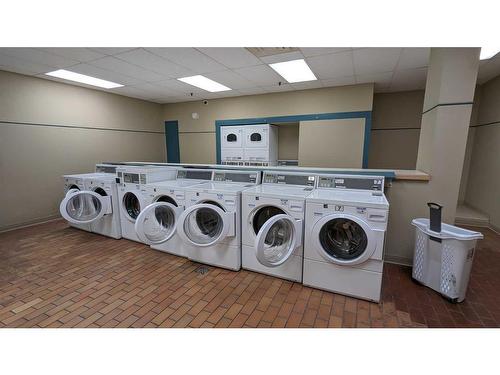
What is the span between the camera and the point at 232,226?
254 centimetres

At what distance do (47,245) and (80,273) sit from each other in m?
1.27

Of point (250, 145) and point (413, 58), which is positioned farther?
point (250, 145)

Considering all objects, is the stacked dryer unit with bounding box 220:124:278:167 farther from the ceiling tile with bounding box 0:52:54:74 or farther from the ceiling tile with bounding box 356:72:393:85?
the ceiling tile with bounding box 0:52:54:74

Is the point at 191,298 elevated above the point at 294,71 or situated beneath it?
situated beneath

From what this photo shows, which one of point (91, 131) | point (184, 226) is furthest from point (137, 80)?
point (184, 226)

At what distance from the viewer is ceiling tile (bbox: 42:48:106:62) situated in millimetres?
2996

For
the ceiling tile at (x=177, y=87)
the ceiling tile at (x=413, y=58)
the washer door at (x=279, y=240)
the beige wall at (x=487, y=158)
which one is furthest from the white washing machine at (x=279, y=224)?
the beige wall at (x=487, y=158)

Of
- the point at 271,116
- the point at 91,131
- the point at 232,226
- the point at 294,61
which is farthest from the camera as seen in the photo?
the point at 271,116

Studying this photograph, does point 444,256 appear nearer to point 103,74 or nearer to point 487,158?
point 487,158

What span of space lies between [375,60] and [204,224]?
3.41 meters

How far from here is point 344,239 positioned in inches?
89.0

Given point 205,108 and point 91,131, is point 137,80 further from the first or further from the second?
point 205,108

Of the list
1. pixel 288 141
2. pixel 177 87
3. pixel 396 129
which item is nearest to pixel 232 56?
pixel 177 87

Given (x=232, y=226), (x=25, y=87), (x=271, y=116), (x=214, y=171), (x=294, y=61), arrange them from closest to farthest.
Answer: (x=232, y=226)
(x=214, y=171)
(x=294, y=61)
(x=25, y=87)
(x=271, y=116)
